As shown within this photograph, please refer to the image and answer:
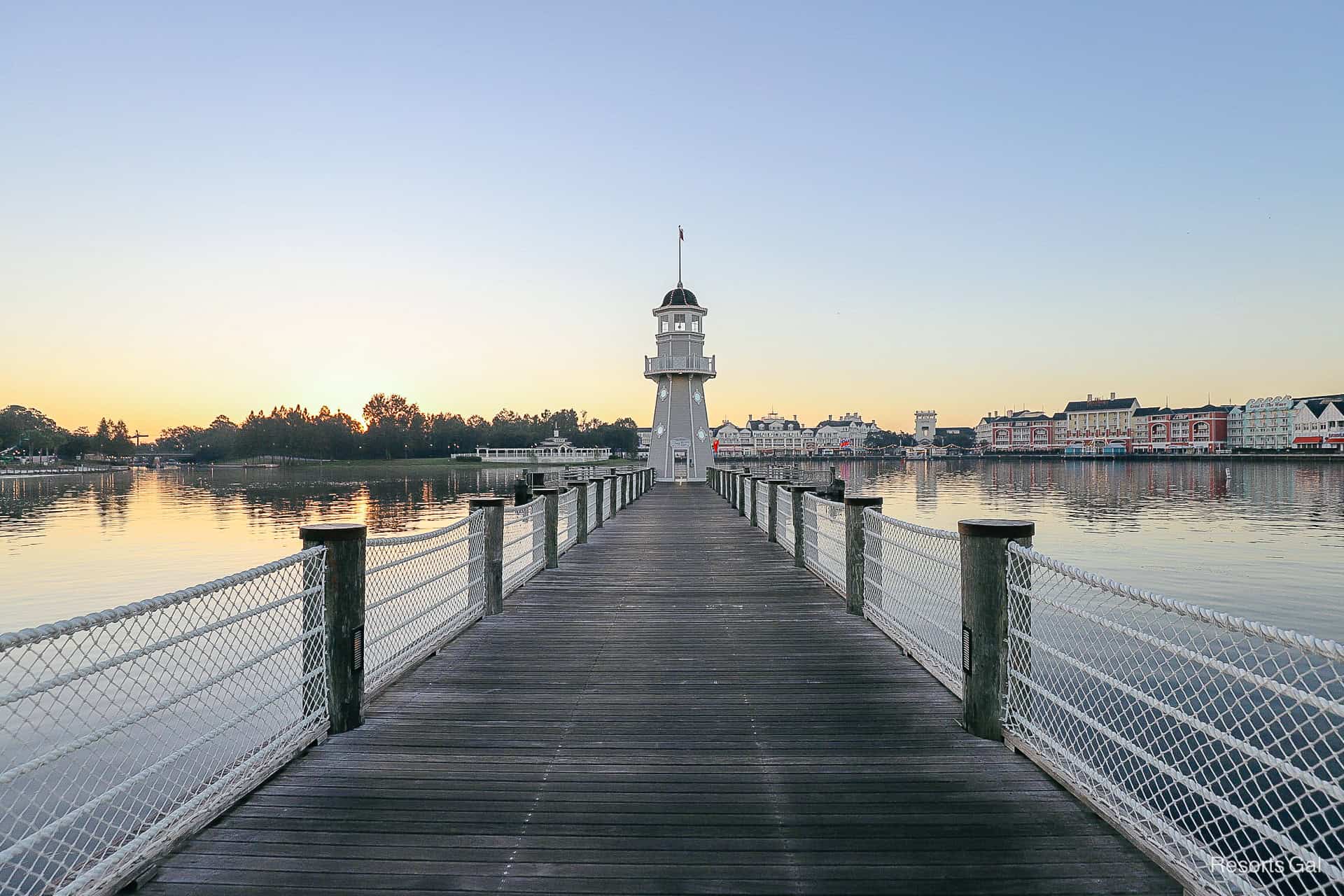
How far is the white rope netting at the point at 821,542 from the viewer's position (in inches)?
396

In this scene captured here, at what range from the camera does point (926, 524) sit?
107 ft

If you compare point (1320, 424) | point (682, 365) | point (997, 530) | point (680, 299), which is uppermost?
point (680, 299)

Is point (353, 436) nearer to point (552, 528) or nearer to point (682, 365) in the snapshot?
point (682, 365)

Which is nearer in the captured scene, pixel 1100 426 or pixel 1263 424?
pixel 1263 424

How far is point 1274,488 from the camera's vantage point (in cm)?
5288

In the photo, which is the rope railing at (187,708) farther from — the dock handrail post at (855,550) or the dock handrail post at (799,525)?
the dock handrail post at (855,550)

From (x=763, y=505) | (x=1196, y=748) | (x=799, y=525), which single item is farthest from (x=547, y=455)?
(x=1196, y=748)

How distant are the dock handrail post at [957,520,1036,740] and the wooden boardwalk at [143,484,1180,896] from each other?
7.7 inches

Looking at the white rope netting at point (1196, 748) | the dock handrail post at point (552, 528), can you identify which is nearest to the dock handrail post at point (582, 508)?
the dock handrail post at point (552, 528)

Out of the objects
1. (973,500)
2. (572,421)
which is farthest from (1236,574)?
(572,421)

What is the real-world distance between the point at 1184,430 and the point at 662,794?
17132 cm

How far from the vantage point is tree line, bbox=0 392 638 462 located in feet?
457

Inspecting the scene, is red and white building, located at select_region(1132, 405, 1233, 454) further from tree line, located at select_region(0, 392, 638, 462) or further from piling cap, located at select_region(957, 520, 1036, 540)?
piling cap, located at select_region(957, 520, 1036, 540)

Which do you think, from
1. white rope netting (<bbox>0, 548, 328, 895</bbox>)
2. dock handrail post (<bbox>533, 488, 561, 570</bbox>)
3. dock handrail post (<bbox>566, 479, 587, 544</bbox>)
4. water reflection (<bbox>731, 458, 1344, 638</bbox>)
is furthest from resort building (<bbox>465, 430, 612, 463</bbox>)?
white rope netting (<bbox>0, 548, 328, 895</bbox>)
